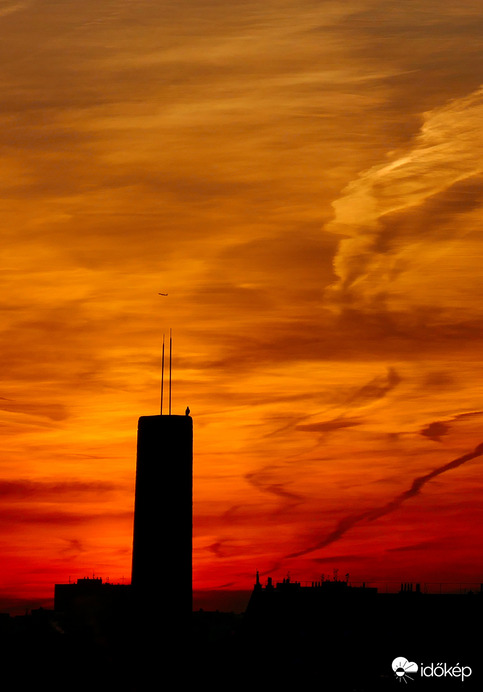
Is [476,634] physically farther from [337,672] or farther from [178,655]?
[178,655]

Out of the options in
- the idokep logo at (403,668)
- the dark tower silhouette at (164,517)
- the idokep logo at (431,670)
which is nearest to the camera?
the idokep logo at (431,670)

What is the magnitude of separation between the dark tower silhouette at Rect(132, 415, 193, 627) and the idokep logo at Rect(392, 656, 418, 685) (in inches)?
1128

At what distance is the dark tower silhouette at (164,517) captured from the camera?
18700 centimetres

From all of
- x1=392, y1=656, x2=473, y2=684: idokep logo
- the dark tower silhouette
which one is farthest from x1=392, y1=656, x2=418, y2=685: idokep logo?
the dark tower silhouette

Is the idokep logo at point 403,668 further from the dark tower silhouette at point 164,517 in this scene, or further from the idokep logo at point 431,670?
the dark tower silhouette at point 164,517

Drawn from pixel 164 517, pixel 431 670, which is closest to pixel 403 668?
pixel 431 670

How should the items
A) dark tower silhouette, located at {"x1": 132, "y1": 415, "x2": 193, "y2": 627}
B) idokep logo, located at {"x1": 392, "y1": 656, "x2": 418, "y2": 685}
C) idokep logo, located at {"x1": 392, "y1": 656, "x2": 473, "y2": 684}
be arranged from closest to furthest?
idokep logo, located at {"x1": 392, "y1": 656, "x2": 473, "y2": 684}, idokep logo, located at {"x1": 392, "y1": 656, "x2": 418, "y2": 685}, dark tower silhouette, located at {"x1": 132, "y1": 415, "x2": 193, "y2": 627}

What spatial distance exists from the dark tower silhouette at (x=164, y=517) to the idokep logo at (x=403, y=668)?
94.0 feet

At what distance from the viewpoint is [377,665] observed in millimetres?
187375

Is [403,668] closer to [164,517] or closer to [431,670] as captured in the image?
[431,670]

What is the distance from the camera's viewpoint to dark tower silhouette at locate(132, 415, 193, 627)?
187000mm

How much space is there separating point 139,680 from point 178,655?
7.65 meters

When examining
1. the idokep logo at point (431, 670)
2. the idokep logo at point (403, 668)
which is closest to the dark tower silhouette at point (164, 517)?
the idokep logo at point (403, 668)

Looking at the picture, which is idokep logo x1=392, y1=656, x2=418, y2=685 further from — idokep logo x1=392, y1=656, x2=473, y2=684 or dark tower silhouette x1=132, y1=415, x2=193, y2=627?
dark tower silhouette x1=132, y1=415, x2=193, y2=627
